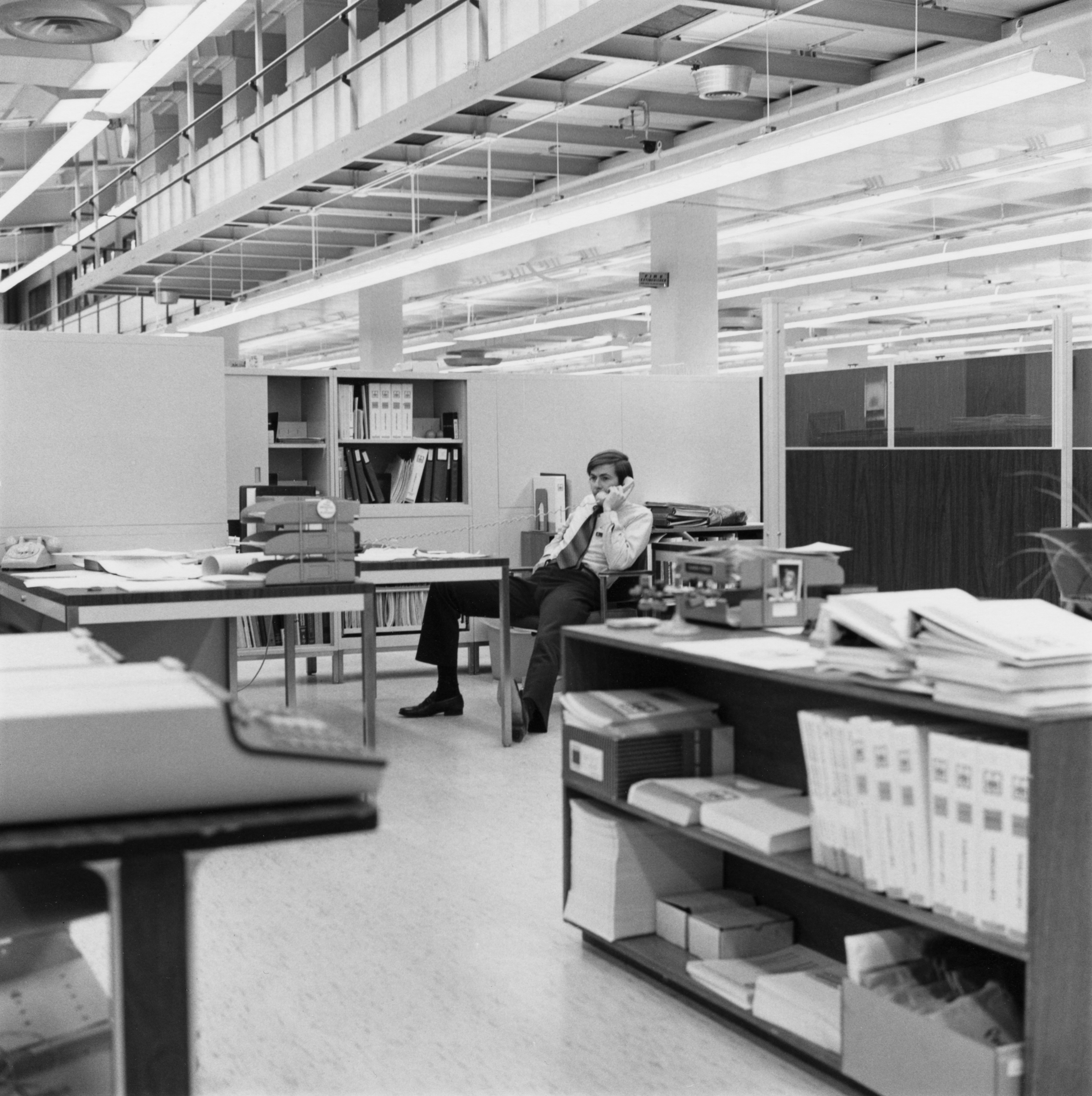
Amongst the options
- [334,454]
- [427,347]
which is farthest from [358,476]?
[427,347]

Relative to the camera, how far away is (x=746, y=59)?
25.1 feet

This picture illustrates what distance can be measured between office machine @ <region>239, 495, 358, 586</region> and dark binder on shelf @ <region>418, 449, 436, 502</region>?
290 cm

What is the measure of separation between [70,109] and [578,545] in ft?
10.2

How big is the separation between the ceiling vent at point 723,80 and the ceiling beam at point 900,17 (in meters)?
0.78

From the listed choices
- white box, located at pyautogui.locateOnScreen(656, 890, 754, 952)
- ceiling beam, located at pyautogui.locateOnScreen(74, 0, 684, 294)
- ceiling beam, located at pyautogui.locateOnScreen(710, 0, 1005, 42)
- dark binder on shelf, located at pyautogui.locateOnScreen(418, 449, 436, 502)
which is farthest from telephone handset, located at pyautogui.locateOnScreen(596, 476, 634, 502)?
white box, located at pyautogui.locateOnScreen(656, 890, 754, 952)

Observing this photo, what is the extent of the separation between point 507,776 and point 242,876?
4.83ft

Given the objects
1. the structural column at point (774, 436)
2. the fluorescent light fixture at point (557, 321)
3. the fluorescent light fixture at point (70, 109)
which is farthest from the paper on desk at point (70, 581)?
the fluorescent light fixture at point (557, 321)

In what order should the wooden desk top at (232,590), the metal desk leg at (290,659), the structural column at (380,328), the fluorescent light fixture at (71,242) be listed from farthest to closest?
the structural column at (380,328) < the fluorescent light fixture at (71,242) < the metal desk leg at (290,659) < the wooden desk top at (232,590)

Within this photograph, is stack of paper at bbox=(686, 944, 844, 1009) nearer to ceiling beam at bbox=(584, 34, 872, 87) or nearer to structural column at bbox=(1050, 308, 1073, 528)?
structural column at bbox=(1050, 308, 1073, 528)

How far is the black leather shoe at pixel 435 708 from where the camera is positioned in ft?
21.5

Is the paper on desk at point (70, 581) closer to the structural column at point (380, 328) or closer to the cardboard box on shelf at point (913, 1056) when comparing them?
the cardboard box on shelf at point (913, 1056)

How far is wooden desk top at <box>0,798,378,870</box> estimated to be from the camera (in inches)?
52.2

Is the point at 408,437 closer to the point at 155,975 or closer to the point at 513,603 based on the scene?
the point at 513,603

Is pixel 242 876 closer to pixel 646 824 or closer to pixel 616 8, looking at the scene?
pixel 646 824
